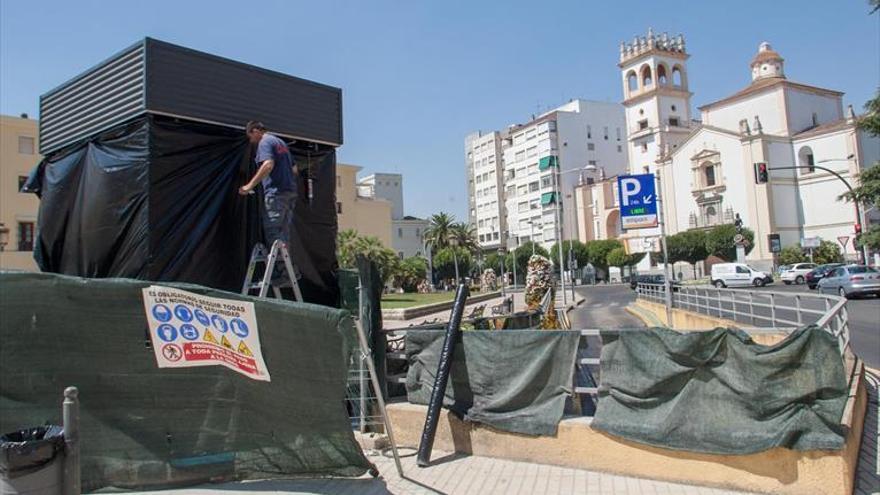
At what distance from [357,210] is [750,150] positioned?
48604 mm

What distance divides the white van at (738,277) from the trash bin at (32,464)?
51.6m

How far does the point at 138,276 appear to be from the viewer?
641 cm

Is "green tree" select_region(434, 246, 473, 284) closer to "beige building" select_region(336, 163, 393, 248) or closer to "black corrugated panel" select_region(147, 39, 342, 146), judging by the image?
"beige building" select_region(336, 163, 393, 248)

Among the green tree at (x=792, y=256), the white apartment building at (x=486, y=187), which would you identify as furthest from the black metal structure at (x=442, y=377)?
the white apartment building at (x=486, y=187)

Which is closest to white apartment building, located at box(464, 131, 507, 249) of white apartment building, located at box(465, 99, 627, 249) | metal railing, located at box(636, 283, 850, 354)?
white apartment building, located at box(465, 99, 627, 249)

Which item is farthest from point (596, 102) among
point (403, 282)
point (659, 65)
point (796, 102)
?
point (403, 282)

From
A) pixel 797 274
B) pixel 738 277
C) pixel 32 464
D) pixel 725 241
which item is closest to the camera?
pixel 32 464

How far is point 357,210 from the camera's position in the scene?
74.8 metres

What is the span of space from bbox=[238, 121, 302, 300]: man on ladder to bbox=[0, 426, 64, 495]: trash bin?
2.76 m

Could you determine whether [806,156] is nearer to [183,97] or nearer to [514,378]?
[514,378]

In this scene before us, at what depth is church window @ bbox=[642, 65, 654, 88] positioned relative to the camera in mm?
93188

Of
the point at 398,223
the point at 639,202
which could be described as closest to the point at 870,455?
the point at 639,202

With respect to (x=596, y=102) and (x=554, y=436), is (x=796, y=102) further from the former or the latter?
(x=554, y=436)

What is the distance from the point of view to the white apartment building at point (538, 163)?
105000 millimetres
